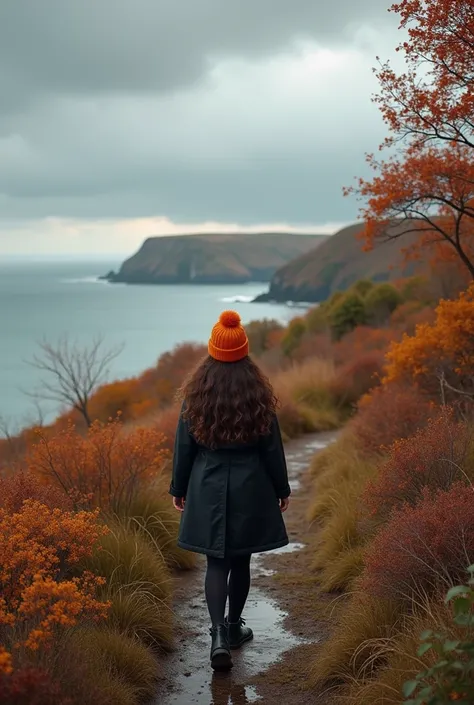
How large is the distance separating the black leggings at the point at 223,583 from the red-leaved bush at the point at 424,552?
0.82m

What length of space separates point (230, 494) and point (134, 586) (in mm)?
1129

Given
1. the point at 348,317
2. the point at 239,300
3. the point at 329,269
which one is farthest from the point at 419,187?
the point at 239,300

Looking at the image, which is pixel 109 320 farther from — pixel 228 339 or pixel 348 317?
pixel 228 339

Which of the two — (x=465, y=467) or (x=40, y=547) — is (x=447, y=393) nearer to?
(x=465, y=467)

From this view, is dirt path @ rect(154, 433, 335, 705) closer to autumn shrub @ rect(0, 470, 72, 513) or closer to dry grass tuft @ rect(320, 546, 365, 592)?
dry grass tuft @ rect(320, 546, 365, 592)

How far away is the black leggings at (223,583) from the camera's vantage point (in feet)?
15.4

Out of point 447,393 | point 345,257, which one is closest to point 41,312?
point 345,257

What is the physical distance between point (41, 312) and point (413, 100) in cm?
9775

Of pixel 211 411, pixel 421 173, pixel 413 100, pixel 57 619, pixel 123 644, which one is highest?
pixel 413 100

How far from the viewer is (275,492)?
4773mm

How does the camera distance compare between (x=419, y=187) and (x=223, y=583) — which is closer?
(x=223, y=583)

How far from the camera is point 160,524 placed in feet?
21.5

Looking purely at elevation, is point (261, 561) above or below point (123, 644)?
below

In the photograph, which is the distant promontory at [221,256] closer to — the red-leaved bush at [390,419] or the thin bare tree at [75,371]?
the thin bare tree at [75,371]
